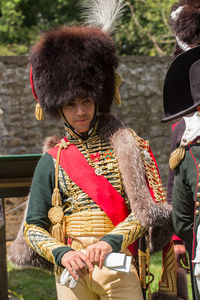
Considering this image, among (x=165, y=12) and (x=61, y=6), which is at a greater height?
(x=61, y=6)

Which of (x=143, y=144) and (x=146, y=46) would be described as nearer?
(x=143, y=144)

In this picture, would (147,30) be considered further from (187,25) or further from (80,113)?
(80,113)

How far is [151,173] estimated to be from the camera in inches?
109

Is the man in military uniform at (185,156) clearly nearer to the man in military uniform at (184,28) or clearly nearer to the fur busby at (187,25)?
the man in military uniform at (184,28)

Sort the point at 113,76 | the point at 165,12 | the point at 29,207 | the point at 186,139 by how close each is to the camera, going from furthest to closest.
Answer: the point at 165,12 → the point at 113,76 → the point at 29,207 → the point at 186,139

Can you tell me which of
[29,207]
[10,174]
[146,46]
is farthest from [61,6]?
[29,207]

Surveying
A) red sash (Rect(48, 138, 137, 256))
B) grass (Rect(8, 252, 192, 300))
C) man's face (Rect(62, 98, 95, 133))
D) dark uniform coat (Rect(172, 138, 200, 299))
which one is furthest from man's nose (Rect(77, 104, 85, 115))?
grass (Rect(8, 252, 192, 300))

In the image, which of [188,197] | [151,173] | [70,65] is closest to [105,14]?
[70,65]

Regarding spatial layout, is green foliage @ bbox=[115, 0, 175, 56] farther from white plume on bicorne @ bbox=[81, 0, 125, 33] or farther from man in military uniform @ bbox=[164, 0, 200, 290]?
white plume on bicorne @ bbox=[81, 0, 125, 33]

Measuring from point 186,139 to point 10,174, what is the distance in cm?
159

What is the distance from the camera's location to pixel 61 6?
1423 centimetres

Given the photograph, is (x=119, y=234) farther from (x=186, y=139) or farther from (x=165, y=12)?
(x=165, y=12)

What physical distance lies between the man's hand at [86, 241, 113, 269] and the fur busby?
1.57 metres

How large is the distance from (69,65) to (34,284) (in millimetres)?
3178
